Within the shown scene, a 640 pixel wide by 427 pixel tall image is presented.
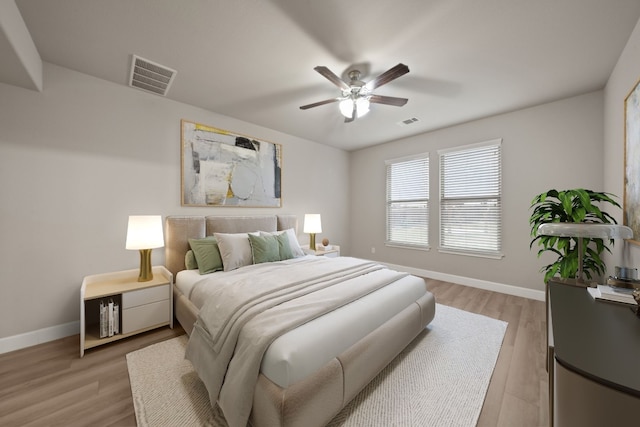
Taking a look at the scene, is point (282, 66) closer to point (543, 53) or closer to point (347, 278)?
point (347, 278)

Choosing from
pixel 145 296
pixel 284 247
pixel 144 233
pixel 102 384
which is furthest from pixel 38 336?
pixel 284 247

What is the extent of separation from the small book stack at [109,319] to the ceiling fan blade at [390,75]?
3.27 metres

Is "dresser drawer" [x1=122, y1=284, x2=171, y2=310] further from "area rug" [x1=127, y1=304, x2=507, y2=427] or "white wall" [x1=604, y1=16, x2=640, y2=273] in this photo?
"white wall" [x1=604, y1=16, x2=640, y2=273]

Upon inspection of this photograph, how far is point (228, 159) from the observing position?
3574 millimetres

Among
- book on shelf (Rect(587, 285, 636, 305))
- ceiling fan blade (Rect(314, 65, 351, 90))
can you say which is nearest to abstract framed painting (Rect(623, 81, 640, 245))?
book on shelf (Rect(587, 285, 636, 305))

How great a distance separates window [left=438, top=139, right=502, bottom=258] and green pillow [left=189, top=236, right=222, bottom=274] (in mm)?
3778

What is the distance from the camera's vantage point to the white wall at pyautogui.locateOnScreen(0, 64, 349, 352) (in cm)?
221

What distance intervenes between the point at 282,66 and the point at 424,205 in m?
3.52

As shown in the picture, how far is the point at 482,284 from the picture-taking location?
3875 mm

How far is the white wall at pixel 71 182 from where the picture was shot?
221 cm

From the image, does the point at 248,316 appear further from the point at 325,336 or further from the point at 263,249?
the point at 263,249

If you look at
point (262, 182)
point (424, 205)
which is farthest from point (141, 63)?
point (424, 205)

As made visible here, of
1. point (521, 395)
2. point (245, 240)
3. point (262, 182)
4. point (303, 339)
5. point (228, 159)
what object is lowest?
point (521, 395)

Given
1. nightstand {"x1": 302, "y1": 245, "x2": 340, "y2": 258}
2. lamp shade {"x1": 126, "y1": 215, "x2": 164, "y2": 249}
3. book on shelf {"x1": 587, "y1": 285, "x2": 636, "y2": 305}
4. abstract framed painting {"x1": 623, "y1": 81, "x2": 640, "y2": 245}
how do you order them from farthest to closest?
nightstand {"x1": 302, "y1": 245, "x2": 340, "y2": 258}, lamp shade {"x1": 126, "y1": 215, "x2": 164, "y2": 249}, abstract framed painting {"x1": 623, "y1": 81, "x2": 640, "y2": 245}, book on shelf {"x1": 587, "y1": 285, "x2": 636, "y2": 305}
